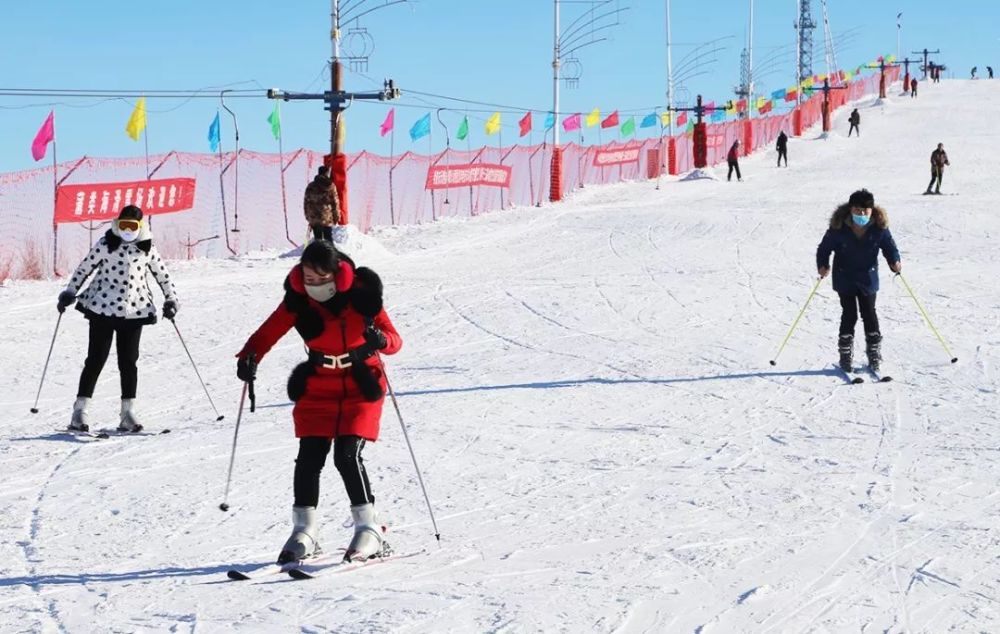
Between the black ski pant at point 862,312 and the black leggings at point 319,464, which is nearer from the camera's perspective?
the black leggings at point 319,464

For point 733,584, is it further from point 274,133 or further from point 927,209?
point 927,209

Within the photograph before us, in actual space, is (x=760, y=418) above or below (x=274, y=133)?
below

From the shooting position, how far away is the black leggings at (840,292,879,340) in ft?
37.0

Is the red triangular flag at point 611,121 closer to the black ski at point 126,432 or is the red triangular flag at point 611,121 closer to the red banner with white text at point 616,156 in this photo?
the red banner with white text at point 616,156

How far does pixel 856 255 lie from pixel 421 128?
19.7 metres

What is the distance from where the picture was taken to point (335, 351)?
567 cm

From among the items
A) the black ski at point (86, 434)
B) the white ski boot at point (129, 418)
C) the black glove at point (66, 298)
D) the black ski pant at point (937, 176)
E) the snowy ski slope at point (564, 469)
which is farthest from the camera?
the black ski pant at point (937, 176)

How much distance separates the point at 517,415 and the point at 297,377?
435 cm

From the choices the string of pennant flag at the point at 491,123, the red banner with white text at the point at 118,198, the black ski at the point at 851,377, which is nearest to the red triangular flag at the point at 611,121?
the string of pennant flag at the point at 491,123

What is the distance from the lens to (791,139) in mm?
58656

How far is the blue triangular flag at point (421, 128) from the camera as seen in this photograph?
29.9m

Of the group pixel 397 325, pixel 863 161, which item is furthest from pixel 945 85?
pixel 397 325

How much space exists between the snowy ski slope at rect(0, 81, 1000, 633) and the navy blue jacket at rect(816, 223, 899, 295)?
2.61ft

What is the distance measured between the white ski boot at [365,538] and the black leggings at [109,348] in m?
3.99
